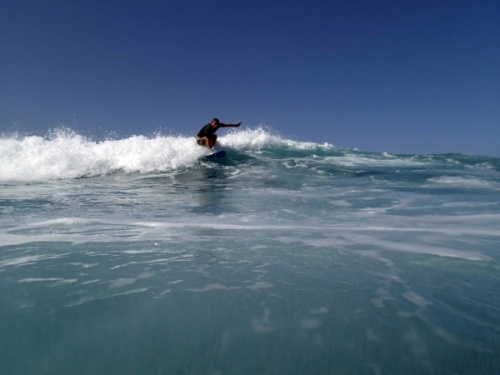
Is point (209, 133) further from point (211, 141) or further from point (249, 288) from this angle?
point (249, 288)

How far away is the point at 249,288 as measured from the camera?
228cm

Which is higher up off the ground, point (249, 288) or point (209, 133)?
point (209, 133)

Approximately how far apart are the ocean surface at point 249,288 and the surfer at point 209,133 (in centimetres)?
765

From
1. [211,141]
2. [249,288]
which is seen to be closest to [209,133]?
[211,141]

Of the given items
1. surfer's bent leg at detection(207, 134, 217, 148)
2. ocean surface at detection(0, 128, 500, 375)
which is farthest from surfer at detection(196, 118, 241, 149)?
ocean surface at detection(0, 128, 500, 375)

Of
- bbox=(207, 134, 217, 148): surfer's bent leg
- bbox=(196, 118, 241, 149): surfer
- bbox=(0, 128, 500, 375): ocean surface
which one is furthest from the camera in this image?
bbox=(207, 134, 217, 148): surfer's bent leg

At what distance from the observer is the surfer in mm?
13294

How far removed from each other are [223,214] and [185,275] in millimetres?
2536

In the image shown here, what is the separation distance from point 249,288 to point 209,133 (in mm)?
11637

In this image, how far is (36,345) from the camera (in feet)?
5.27

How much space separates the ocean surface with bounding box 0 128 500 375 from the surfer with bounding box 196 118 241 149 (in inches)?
301

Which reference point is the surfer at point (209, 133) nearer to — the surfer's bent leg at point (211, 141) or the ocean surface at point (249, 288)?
the surfer's bent leg at point (211, 141)

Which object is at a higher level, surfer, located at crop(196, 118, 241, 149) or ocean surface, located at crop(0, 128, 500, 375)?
surfer, located at crop(196, 118, 241, 149)

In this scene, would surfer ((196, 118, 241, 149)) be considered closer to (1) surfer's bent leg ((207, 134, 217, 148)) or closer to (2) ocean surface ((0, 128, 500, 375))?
(1) surfer's bent leg ((207, 134, 217, 148))
